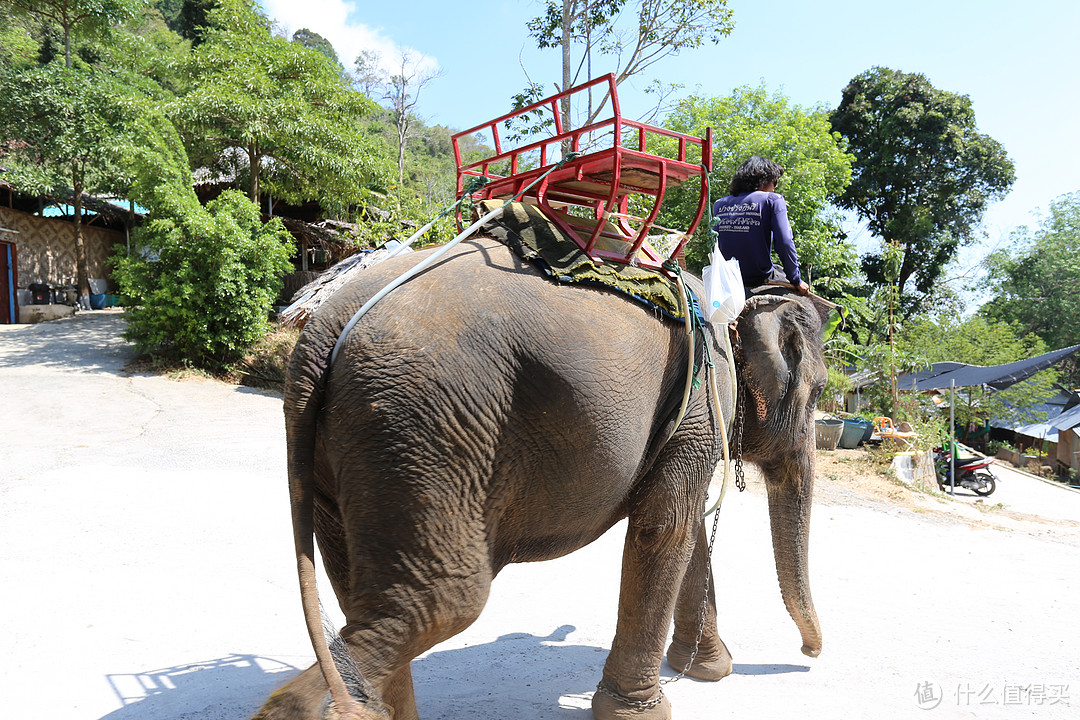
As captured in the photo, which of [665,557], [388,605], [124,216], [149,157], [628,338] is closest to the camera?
[388,605]

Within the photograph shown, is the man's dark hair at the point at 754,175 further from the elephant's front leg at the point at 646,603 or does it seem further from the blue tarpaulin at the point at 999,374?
the blue tarpaulin at the point at 999,374

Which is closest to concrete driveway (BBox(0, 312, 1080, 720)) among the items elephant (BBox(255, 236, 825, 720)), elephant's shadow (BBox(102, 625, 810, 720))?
elephant's shadow (BBox(102, 625, 810, 720))

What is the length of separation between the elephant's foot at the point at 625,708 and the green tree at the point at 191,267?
10.5 meters

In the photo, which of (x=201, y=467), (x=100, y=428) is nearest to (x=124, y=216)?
(x=100, y=428)

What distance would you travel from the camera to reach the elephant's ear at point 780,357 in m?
3.00

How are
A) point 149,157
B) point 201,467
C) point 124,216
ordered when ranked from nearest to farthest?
point 201,467 → point 149,157 → point 124,216

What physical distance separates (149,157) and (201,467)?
6780 mm

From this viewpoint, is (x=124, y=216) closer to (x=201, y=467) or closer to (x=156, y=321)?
(x=156, y=321)

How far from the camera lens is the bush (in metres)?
11.3

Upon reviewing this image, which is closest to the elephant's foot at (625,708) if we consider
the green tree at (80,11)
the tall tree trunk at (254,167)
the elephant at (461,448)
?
the elephant at (461,448)

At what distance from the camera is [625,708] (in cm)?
267

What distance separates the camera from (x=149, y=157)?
36.6 feet

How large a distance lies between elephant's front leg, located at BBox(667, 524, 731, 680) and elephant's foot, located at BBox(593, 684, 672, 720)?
0.73 metres

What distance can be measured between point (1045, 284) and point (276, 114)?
2981cm
